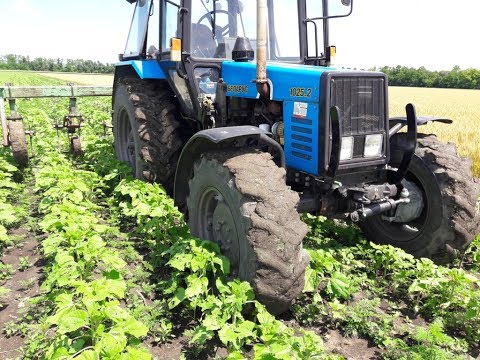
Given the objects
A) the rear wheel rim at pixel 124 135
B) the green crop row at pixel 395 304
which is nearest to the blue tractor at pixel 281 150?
the green crop row at pixel 395 304

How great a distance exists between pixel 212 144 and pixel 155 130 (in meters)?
1.76

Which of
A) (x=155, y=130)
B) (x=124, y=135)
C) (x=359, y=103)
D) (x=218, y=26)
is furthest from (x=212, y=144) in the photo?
(x=124, y=135)

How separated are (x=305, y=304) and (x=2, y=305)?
219 centimetres

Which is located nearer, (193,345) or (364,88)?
(193,345)

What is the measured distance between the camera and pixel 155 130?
4.89 metres

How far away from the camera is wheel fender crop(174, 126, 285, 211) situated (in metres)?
3.06

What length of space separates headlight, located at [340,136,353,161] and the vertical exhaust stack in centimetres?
77

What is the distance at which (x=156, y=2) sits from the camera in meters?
4.84

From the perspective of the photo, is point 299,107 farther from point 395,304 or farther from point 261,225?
point 395,304

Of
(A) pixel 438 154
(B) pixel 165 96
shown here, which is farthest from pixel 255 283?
(B) pixel 165 96

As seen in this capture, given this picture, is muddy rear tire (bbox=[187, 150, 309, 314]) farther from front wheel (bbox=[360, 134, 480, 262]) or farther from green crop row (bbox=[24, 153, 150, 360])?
front wheel (bbox=[360, 134, 480, 262])

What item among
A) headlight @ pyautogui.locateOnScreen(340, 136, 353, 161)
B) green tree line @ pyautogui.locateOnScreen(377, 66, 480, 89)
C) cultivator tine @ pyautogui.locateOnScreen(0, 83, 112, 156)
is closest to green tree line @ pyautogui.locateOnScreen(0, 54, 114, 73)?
green tree line @ pyautogui.locateOnScreen(377, 66, 480, 89)

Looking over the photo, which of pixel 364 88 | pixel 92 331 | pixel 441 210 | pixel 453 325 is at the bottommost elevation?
pixel 453 325

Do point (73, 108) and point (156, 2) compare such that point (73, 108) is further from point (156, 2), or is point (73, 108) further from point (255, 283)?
point (255, 283)
